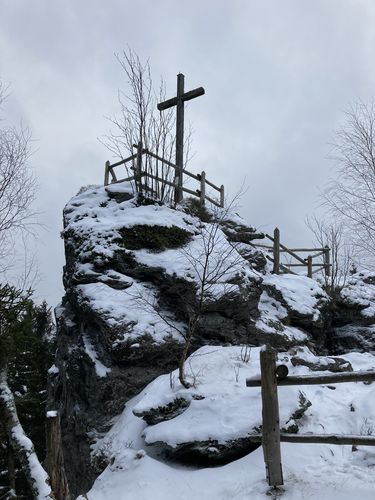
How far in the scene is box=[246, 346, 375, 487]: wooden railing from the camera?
5.00 m

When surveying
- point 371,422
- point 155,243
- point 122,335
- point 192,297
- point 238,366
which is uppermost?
point 155,243

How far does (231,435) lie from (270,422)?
5.19 ft

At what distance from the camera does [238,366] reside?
880 centimetres

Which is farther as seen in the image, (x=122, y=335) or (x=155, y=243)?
(x=155, y=243)

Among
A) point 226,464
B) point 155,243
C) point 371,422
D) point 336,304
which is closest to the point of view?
point 226,464

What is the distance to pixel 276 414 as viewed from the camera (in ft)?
17.5

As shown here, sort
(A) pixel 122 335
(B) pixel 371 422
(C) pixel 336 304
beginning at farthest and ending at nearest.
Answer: (C) pixel 336 304 → (A) pixel 122 335 → (B) pixel 371 422

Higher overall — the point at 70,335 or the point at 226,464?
the point at 70,335

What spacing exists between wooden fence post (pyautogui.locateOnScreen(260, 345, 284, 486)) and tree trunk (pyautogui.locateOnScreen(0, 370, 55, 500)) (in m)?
2.65

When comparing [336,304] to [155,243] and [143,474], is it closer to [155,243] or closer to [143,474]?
[155,243]

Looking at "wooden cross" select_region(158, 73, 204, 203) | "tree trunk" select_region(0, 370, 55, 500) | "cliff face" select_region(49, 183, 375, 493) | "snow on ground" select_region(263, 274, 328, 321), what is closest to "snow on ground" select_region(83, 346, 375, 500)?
"cliff face" select_region(49, 183, 375, 493)

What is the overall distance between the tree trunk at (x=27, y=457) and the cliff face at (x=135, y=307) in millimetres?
2533

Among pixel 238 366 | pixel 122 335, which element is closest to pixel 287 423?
pixel 238 366

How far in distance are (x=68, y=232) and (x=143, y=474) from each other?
24.3ft
